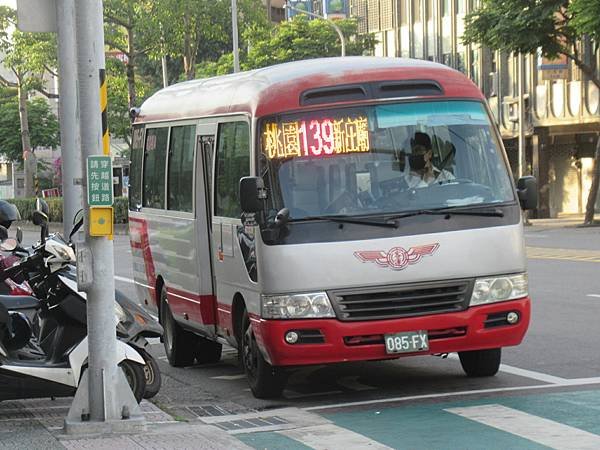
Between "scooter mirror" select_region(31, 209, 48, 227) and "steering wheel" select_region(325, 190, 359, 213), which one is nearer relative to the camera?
"scooter mirror" select_region(31, 209, 48, 227)

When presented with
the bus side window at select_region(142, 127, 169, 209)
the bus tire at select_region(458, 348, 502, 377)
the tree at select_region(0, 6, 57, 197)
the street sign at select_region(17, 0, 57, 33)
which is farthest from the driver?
the tree at select_region(0, 6, 57, 197)

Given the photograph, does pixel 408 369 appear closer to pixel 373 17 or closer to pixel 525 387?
pixel 525 387

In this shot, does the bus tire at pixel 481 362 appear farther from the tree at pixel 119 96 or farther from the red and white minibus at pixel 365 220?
the tree at pixel 119 96

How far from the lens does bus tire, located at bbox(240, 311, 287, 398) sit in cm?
1081

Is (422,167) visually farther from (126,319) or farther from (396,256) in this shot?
(126,319)

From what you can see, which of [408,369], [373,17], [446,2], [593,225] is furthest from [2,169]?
[408,369]

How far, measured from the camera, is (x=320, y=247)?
405 inches

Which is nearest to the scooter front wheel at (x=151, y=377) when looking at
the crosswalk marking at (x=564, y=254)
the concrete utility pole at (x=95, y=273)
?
the concrete utility pole at (x=95, y=273)

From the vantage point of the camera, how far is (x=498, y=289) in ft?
34.7

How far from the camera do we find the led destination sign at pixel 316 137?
1069 centimetres

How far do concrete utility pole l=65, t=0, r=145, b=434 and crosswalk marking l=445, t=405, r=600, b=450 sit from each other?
2.31 m

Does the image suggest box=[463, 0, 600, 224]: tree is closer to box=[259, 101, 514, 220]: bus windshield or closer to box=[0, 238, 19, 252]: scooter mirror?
box=[259, 101, 514, 220]: bus windshield

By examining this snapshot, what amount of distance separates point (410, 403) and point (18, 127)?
74305 mm

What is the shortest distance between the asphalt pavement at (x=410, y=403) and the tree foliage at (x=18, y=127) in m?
67.8
